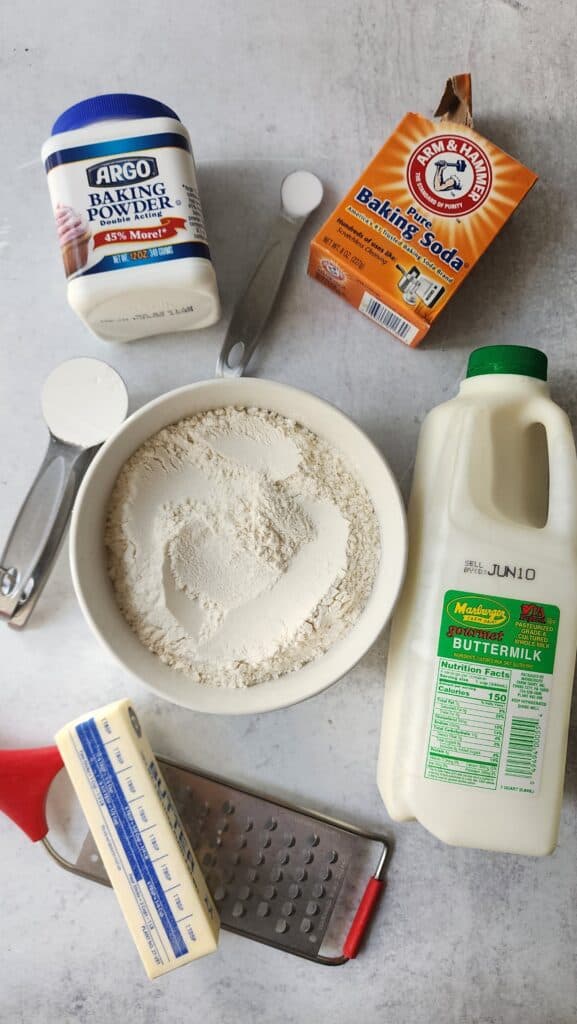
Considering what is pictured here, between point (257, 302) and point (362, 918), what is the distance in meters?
0.62

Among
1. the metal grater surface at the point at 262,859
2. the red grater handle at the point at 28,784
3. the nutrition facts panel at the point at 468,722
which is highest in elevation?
the nutrition facts panel at the point at 468,722

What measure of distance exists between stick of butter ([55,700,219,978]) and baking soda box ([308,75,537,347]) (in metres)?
0.46

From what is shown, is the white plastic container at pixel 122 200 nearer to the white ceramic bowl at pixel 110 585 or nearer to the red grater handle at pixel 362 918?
the white ceramic bowl at pixel 110 585

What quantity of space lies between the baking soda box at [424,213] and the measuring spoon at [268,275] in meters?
0.07

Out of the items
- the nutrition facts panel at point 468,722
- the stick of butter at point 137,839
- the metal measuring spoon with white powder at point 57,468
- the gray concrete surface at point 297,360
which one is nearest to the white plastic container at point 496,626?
the nutrition facts panel at point 468,722

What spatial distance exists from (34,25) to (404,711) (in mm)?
772

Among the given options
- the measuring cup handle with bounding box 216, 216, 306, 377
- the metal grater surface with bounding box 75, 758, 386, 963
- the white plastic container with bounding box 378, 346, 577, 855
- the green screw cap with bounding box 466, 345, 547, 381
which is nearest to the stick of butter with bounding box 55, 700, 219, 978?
the metal grater surface with bounding box 75, 758, 386, 963

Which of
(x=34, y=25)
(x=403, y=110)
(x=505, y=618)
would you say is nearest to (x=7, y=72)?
(x=34, y=25)

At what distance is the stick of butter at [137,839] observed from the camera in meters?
0.67

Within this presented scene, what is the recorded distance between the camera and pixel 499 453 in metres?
0.65

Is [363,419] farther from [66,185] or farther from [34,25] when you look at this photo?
[34,25]

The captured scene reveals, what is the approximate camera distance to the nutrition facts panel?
0.65 metres

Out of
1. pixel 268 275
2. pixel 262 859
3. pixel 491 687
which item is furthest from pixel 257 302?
pixel 262 859

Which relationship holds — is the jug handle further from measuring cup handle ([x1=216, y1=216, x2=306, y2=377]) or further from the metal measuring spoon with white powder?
the metal measuring spoon with white powder
